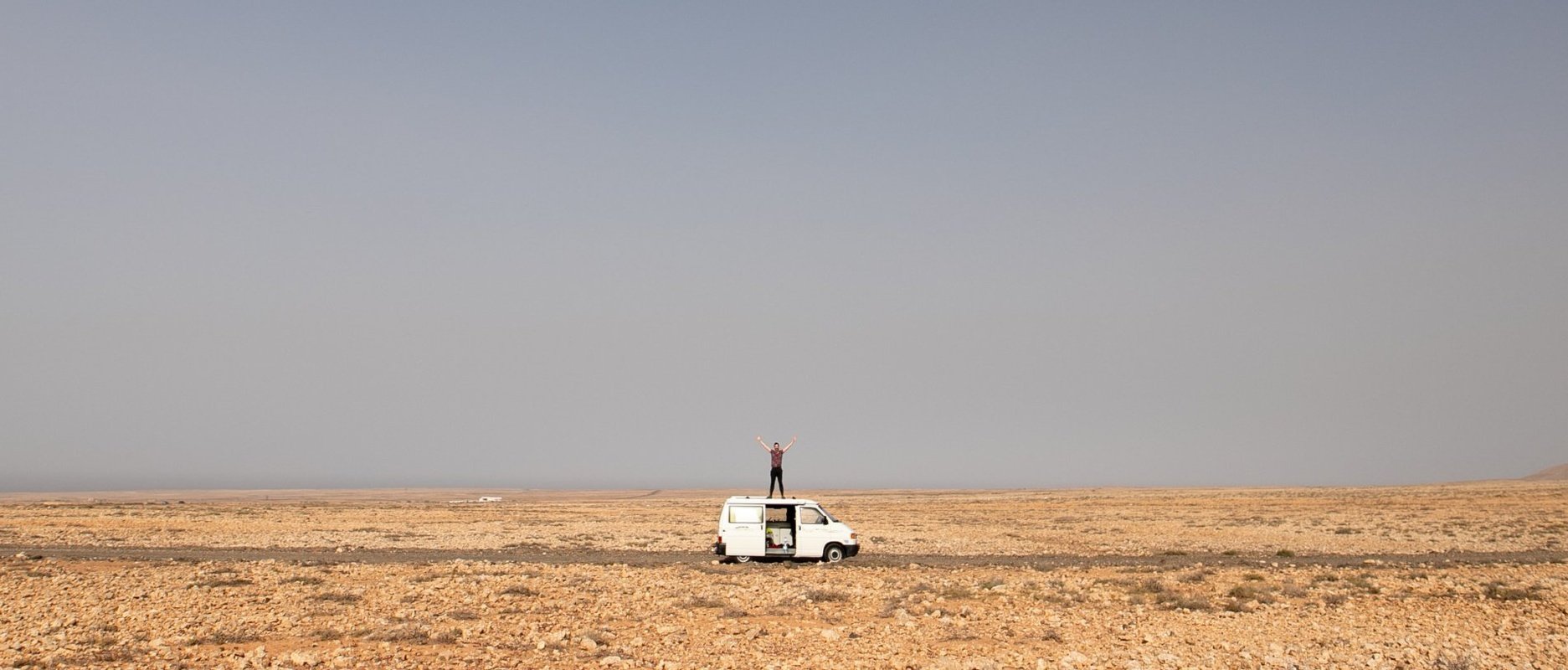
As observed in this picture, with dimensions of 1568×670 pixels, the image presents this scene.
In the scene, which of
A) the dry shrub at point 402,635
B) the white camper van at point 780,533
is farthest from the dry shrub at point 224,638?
the white camper van at point 780,533

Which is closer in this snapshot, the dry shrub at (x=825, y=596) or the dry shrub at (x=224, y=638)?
the dry shrub at (x=224, y=638)

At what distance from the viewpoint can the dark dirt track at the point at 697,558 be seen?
3428 centimetres

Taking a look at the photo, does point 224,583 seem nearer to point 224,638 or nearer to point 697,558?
point 224,638

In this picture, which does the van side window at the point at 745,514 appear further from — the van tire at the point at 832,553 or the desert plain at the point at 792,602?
the van tire at the point at 832,553

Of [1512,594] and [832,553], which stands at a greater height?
[832,553]

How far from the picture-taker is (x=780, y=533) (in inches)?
1357

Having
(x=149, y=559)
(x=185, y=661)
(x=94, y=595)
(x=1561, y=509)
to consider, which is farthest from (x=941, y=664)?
(x=1561, y=509)

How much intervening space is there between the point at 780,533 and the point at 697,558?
384cm

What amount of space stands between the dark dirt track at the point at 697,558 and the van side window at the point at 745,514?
205 centimetres

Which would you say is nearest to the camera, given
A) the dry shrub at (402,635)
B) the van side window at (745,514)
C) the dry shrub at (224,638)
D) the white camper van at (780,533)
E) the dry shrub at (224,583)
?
the dry shrub at (224,638)

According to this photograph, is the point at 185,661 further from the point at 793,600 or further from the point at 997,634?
the point at 997,634

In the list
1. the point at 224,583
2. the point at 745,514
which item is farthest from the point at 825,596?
the point at 224,583

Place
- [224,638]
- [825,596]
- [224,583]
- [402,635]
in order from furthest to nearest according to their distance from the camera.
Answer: [224,583] < [825,596] < [402,635] < [224,638]

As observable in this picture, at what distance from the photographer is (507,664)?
672 inches
